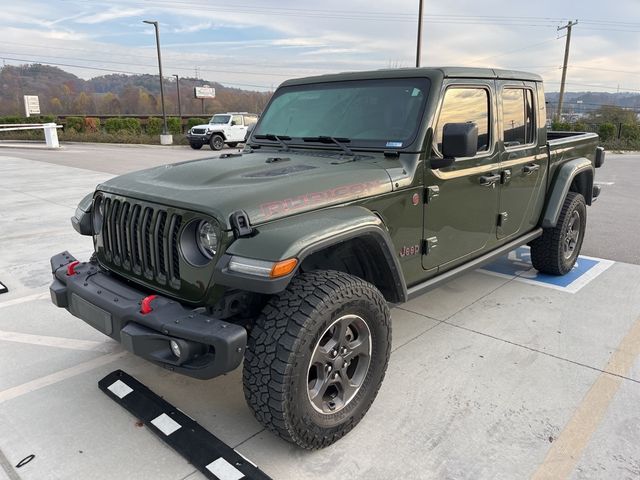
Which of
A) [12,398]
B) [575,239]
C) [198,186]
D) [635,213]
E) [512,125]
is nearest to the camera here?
[198,186]

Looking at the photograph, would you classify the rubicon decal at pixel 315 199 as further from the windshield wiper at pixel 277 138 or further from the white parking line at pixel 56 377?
the white parking line at pixel 56 377

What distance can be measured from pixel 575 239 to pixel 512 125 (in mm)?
1858

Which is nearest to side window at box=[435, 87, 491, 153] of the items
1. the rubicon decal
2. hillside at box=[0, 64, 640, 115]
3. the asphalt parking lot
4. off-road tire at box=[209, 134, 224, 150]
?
the rubicon decal

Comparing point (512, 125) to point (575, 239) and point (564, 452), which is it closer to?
point (575, 239)

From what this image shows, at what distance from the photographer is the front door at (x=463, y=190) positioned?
3209 millimetres

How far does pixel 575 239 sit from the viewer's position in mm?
5172

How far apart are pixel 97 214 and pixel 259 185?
1.19 meters

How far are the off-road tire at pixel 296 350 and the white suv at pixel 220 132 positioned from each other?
21421mm

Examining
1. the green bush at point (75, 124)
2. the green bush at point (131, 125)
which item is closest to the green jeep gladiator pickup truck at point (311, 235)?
the green bush at point (131, 125)

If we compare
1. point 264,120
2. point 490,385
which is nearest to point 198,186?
point 264,120

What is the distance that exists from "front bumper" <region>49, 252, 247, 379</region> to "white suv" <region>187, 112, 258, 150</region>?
21.0 meters

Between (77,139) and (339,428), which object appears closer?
(339,428)

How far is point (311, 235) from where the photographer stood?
2.30 m

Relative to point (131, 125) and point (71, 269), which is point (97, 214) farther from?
point (131, 125)
